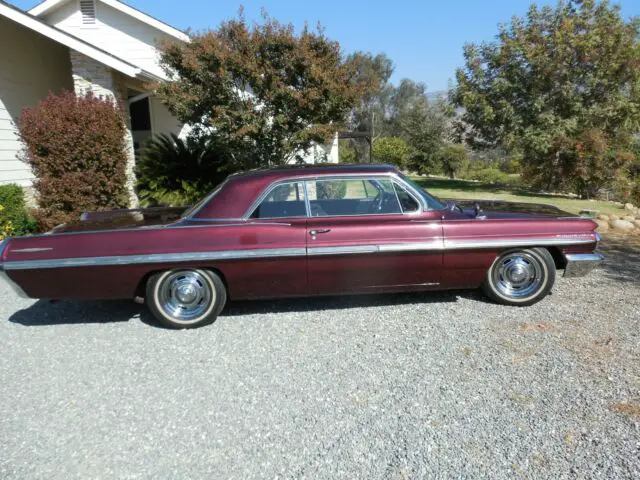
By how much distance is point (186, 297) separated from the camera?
4.14 m

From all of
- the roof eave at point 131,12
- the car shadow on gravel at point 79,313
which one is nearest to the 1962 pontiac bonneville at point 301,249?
the car shadow on gravel at point 79,313

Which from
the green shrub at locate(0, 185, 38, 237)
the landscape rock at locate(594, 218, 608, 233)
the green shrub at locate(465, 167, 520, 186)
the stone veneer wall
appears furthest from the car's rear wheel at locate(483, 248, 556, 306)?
the green shrub at locate(465, 167, 520, 186)

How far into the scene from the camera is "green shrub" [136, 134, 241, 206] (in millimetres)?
9406

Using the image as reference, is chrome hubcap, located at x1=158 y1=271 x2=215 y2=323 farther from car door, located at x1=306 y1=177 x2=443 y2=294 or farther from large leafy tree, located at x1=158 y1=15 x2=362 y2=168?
large leafy tree, located at x1=158 y1=15 x2=362 y2=168

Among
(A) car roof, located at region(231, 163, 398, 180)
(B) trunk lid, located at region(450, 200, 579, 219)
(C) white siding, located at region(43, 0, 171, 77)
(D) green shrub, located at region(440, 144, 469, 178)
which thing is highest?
(C) white siding, located at region(43, 0, 171, 77)

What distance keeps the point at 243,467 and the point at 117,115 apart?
696 cm

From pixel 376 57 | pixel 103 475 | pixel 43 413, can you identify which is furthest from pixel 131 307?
pixel 376 57

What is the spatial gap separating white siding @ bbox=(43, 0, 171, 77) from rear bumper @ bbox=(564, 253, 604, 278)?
10854mm

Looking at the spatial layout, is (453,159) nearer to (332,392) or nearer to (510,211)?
(510,211)

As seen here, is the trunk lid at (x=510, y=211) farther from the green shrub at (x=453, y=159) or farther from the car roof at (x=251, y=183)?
the green shrub at (x=453, y=159)

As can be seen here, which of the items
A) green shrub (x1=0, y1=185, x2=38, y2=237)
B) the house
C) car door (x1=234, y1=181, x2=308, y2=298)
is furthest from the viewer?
the house

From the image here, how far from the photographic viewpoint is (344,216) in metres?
4.27

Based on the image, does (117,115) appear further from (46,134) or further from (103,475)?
(103,475)

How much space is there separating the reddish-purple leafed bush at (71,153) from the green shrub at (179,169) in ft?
5.51
